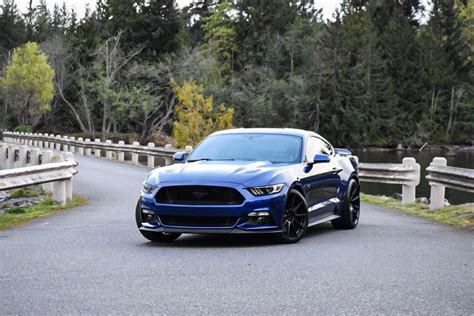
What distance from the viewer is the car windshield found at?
11.1m

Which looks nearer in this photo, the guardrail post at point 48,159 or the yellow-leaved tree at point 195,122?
the guardrail post at point 48,159

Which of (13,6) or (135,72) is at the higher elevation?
(13,6)

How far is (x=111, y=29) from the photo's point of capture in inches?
3282

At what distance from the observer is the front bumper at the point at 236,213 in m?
9.77

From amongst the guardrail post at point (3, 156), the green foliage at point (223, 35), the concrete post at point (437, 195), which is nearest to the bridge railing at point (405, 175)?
the concrete post at point (437, 195)

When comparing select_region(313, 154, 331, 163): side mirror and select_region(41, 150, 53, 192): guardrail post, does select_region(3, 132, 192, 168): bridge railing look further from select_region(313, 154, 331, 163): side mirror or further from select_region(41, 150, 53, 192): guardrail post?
select_region(313, 154, 331, 163): side mirror

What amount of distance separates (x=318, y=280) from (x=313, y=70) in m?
81.0

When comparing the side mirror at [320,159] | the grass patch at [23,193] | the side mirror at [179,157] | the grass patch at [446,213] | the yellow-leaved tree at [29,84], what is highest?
the yellow-leaved tree at [29,84]

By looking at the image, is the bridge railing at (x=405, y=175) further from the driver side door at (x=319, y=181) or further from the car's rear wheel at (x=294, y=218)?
the car's rear wheel at (x=294, y=218)

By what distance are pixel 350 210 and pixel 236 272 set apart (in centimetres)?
463

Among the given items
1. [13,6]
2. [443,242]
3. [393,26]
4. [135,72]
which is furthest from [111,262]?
[13,6]

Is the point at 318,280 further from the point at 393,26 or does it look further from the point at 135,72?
the point at 393,26

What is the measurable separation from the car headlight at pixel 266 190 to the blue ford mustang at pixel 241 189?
1cm

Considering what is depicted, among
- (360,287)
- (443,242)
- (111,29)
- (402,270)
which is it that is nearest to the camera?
(360,287)
